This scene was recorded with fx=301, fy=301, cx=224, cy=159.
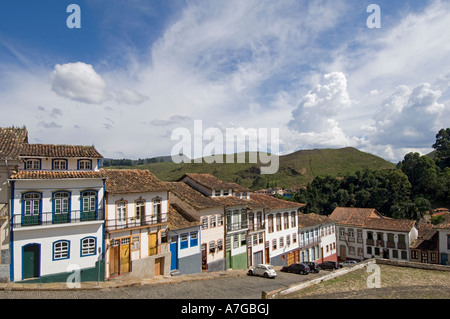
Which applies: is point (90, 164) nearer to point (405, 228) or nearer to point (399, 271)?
point (399, 271)

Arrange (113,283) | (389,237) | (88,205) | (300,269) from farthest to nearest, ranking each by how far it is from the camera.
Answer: (389,237), (300,269), (88,205), (113,283)

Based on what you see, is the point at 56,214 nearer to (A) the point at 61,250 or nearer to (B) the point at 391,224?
(A) the point at 61,250

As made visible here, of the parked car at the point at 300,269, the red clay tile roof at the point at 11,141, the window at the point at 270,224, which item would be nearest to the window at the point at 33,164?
the red clay tile roof at the point at 11,141

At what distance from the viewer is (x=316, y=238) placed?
47062mm

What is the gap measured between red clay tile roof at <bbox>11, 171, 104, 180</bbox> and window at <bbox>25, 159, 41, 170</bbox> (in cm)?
47

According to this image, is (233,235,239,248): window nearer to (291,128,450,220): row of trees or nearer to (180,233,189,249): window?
(180,233,189,249): window

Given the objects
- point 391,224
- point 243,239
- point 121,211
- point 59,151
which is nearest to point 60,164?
point 59,151

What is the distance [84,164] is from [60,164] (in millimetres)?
1562

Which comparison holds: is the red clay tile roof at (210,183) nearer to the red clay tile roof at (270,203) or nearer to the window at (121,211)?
the red clay tile roof at (270,203)

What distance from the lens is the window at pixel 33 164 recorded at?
20188 millimetres

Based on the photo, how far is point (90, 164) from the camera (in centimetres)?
2234

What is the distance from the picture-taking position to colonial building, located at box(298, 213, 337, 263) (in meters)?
44.2

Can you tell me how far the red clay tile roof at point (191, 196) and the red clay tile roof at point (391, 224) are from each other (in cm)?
3268
